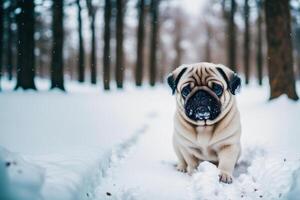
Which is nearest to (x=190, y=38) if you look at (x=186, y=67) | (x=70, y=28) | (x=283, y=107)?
(x=70, y=28)

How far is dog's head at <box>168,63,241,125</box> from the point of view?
4.48 meters

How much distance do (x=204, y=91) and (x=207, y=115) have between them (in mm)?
297

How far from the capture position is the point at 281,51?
896cm

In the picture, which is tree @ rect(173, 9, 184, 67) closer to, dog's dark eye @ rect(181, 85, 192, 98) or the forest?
the forest

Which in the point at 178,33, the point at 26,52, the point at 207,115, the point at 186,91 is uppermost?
the point at 178,33

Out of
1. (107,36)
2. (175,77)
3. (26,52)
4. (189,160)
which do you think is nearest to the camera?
(175,77)

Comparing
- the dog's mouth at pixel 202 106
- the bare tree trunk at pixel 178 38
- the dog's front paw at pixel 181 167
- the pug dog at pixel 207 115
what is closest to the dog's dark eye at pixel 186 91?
the pug dog at pixel 207 115

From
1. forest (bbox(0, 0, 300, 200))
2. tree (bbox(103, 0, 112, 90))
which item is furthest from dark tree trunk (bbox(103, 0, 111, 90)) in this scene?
forest (bbox(0, 0, 300, 200))

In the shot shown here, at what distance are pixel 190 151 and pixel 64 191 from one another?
88.2 inches

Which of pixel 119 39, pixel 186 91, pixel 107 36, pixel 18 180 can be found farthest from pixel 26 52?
pixel 18 180

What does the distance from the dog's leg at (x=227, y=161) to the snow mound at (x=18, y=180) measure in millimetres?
2223

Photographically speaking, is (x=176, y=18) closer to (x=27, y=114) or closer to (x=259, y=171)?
(x=27, y=114)

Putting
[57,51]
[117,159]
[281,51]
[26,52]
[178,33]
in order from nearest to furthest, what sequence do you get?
1. [117,159]
2. [281,51]
3. [26,52]
4. [57,51]
5. [178,33]

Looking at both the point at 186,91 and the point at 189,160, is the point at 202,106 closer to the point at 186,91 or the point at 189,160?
the point at 186,91
